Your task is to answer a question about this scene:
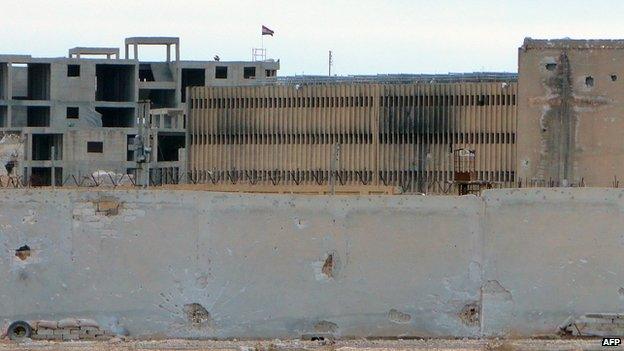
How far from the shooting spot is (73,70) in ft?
394

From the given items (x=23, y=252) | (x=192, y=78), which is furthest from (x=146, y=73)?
(x=23, y=252)

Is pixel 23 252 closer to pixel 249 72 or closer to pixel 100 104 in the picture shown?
pixel 100 104

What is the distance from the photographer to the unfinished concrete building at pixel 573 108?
73188 mm

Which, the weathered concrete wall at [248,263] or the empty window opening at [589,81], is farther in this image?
the empty window opening at [589,81]

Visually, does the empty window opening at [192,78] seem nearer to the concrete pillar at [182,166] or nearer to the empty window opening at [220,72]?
the empty window opening at [220,72]

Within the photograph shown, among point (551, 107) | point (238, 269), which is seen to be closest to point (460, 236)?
point (238, 269)

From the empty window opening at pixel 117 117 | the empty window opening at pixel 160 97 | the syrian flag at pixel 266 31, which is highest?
the syrian flag at pixel 266 31

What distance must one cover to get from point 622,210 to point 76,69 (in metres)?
78.7

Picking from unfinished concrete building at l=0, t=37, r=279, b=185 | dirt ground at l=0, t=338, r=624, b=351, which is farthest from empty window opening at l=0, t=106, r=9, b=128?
dirt ground at l=0, t=338, r=624, b=351

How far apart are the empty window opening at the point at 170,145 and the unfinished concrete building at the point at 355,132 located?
22.0m

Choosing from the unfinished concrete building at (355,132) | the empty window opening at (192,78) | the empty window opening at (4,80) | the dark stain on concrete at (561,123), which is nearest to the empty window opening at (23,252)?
the dark stain on concrete at (561,123)

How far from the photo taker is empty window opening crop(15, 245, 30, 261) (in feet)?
145

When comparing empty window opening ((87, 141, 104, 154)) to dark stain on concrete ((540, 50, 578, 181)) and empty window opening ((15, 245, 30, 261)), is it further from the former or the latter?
empty window opening ((15, 245, 30, 261))

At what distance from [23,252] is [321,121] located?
47108mm
